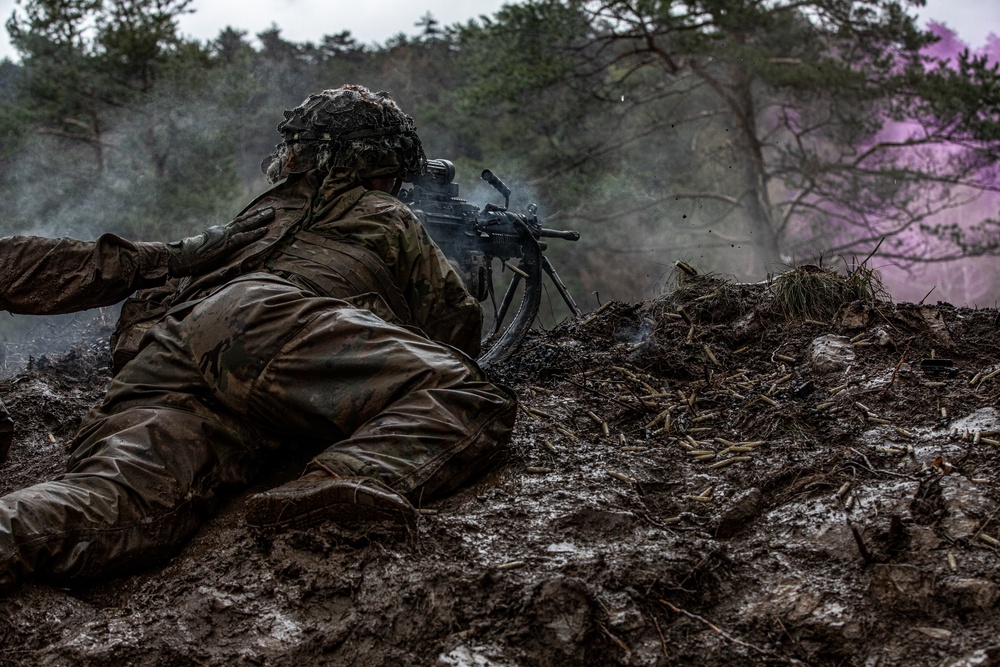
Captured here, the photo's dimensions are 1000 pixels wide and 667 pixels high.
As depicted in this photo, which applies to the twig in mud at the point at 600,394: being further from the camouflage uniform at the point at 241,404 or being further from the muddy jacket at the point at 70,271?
the muddy jacket at the point at 70,271

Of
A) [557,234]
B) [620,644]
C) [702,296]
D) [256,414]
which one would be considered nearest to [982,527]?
[620,644]

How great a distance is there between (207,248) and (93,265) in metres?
0.48

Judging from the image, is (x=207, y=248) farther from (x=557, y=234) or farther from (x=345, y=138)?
(x=557, y=234)

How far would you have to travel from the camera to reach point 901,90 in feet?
57.4

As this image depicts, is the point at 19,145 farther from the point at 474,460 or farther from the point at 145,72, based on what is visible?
the point at 474,460

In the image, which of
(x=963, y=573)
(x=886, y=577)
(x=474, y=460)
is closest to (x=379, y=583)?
(x=474, y=460)

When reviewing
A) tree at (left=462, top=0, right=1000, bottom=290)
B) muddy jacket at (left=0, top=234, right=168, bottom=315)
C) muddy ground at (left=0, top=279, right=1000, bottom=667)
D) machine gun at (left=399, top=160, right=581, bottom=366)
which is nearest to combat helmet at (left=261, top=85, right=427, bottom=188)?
muddy jacket at (left=0, top=234, right=168, bottom=315)

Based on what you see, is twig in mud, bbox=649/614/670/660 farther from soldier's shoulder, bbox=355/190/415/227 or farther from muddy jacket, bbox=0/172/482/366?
soldier's shoulder, bbox=355/190/415/227

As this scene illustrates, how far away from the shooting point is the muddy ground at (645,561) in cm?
342

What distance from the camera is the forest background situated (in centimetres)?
1622

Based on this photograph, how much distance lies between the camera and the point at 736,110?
66.0 ft

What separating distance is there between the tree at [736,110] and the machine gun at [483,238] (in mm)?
9948

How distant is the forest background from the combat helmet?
30.9 feet

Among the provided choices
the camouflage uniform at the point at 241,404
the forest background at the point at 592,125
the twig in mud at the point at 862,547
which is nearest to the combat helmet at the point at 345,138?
the camouflage uniform at the point at 241,404
